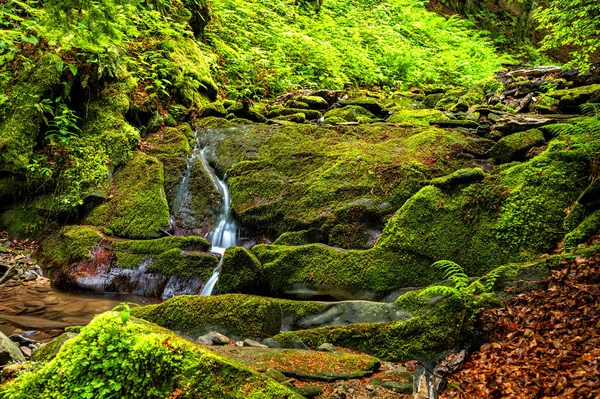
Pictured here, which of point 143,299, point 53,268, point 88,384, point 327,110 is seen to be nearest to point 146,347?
point 88,384

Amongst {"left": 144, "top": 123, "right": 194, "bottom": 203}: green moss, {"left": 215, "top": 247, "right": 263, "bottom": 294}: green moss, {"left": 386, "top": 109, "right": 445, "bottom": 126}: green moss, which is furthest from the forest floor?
{"left": 144, "top": 123, "right": 194, "bottom": 203}: green moss

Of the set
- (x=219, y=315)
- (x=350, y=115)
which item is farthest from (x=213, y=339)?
(x=350, y=115)

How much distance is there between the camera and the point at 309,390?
3266 millimetres

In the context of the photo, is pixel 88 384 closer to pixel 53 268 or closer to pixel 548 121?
pixel 53 268

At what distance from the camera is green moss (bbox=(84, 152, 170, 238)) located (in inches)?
326

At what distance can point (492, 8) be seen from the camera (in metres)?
31.1

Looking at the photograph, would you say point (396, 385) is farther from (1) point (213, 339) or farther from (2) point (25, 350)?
(2) point (25, 350)

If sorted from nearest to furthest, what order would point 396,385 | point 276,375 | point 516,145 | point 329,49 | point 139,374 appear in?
point 139,374 < point 276,375 < point 396,385 < point 516,145 < point 329,49

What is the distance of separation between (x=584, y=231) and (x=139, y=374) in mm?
4716

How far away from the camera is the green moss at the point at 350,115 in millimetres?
10992

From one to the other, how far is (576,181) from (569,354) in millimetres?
3346

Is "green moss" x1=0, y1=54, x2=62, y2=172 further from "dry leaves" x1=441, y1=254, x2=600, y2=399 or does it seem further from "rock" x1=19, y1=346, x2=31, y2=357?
"dry leaves" x1=441, y1=254, x2=600, y2=399

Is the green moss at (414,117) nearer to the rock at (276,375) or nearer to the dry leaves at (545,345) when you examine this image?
the dry leaves at (545,345)

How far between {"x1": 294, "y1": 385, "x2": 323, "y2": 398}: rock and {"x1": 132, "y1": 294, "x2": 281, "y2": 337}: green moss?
1.66 meters
